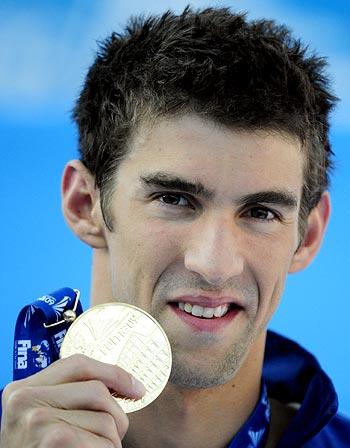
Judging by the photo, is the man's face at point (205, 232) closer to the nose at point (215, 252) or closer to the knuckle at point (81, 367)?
the nose at point (215, 252)

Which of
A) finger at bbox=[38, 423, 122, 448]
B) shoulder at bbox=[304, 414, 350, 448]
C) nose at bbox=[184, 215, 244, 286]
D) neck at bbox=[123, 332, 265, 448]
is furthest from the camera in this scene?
shoulder at bbox=[304, 414, 350, 448]

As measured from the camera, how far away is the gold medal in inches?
98.0

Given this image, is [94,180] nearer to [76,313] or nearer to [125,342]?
[76,313]

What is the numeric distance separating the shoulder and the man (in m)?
0.02

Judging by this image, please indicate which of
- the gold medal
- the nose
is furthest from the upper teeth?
the gold medal

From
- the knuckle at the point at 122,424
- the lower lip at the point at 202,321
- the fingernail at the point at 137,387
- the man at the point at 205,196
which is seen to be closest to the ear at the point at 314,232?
the man at the point at 205,196

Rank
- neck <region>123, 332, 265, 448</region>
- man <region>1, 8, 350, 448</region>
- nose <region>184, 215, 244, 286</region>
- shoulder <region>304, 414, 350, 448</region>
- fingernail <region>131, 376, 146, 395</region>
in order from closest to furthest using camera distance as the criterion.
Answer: fingernail <region>131, 376, 146, 395</region> → nose <region>184, 215, 244, 286</region> → man <region>1, 8, 350, 448</region> → neck <region>123, 332, 265, 448</region> → shoulder <region>304, 414, 350, 448</region>

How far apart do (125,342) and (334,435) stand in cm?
118

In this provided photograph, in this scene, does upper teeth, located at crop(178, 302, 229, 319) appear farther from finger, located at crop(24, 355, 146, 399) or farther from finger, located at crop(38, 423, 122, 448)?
finger, located at crop(38, 423, 122, 448)

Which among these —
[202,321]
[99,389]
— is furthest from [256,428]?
[99,389]

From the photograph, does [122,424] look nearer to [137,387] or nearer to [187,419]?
[137,387]

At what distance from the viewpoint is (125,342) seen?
98.9 inches

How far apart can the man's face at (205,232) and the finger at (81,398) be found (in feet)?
2.04

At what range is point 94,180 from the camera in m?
3.17
